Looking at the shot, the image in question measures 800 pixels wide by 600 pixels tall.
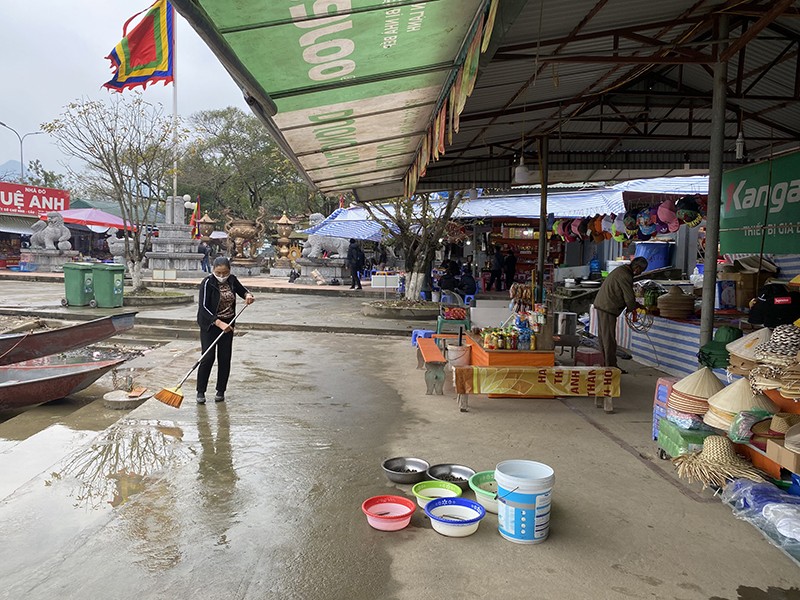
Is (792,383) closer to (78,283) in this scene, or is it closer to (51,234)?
(78,283)

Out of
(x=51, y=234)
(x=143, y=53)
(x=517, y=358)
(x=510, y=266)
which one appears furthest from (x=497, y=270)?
(x=51, y=234)

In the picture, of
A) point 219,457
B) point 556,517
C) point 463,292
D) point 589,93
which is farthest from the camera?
point 463,292

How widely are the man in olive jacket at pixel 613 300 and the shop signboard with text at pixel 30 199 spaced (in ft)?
107

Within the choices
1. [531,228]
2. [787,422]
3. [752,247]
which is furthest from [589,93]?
[531,228]

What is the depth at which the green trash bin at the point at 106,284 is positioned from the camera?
14477 mm

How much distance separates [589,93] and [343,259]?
58.5ft

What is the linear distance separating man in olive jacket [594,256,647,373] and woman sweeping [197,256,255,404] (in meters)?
4.52

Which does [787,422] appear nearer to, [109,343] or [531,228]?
[109,343]

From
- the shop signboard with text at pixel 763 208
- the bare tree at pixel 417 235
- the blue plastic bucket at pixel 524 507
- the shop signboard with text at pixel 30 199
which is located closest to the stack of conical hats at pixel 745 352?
the blue plastic bucket at pixel 524 507

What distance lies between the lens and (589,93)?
28.5ft

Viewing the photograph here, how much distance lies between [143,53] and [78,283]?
6.00 meters

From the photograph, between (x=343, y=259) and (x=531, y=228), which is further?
(x=343, y=259)

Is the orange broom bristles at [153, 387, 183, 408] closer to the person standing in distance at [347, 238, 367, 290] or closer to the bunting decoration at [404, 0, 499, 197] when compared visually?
the bunting decoration at [404, 0, 499, 197]

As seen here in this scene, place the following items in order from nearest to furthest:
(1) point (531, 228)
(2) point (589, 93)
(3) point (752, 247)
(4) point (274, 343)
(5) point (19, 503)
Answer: (5) point (19, 503) < (2) point (589, 93) < (3) point (752, 247) < (4) point (274, 343) < (1) point (531, 228)
